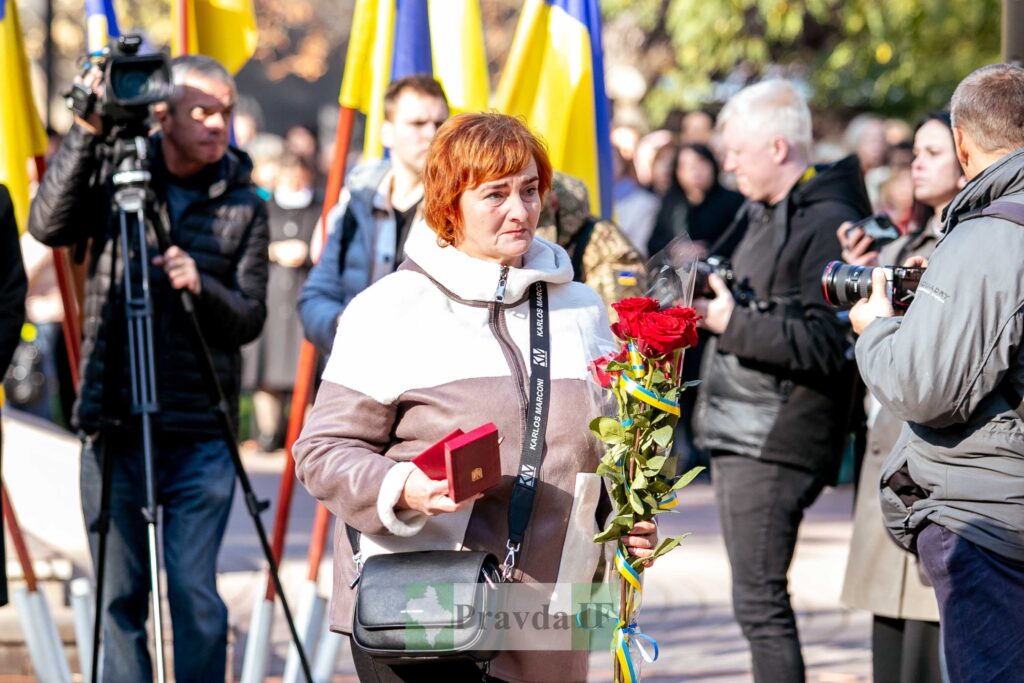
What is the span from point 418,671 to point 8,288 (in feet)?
7.49

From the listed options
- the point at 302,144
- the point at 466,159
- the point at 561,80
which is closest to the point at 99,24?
the point at 561,80

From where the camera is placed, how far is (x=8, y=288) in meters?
5.14

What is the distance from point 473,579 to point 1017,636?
143 centimetres

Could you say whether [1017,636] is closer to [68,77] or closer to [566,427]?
[566,427]

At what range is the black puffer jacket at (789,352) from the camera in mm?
Answer: 5469

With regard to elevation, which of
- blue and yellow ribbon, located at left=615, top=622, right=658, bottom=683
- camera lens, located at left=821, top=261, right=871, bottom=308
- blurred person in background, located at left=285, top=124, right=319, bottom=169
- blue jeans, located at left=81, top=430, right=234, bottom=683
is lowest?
blue jeans, located at left=81, top=430, right=234, bottom=683

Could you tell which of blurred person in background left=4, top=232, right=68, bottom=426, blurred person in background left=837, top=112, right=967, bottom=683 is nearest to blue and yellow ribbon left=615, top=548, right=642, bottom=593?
blurred person in background left=837, top=112, right=967, bottom=683

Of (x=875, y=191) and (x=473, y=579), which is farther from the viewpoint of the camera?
(x=875, y=191)

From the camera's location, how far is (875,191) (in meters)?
11.7

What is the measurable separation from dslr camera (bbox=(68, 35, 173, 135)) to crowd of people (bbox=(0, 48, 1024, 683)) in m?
0.13

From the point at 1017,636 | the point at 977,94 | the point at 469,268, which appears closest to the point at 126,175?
the point at 469,268

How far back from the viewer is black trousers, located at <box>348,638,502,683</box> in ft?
11.7

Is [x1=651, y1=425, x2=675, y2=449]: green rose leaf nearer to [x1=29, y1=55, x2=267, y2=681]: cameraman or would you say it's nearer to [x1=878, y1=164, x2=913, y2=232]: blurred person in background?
[x1=29, y1=55, x2=267, y2=681]: cameraman

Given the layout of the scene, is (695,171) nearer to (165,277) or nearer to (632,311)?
(165,277)
